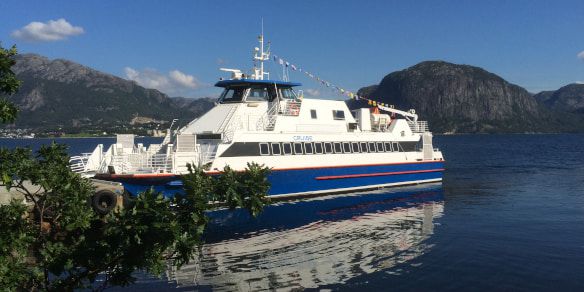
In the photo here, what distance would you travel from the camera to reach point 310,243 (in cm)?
1848

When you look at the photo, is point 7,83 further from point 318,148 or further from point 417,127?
point 417,127

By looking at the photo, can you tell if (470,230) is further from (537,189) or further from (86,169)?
(86,169)

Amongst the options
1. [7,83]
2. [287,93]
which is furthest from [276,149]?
[7,83]

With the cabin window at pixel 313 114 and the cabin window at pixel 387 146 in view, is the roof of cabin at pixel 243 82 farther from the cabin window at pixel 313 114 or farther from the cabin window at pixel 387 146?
the cabin window at pixel 387 146

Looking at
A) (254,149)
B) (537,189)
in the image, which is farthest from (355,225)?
(537,189)

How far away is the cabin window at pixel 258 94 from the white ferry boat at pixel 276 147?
0.06 metres

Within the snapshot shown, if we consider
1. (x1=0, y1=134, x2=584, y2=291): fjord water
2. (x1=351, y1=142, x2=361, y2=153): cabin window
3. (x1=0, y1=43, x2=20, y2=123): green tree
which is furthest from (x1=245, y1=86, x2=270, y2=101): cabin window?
(x1=0, y1=43, x2=20, y2=123): green tree

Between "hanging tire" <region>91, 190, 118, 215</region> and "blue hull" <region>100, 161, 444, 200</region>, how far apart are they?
2052mm

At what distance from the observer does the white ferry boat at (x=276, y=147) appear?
2298cm

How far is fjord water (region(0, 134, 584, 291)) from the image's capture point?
45.5ft

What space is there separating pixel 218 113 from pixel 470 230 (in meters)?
15.3

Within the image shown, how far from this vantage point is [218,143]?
24812mm

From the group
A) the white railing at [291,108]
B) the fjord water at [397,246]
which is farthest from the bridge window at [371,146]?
the white railing at [291,108]

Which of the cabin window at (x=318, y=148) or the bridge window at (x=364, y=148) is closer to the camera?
the cabin window at (x=318, y=148)
